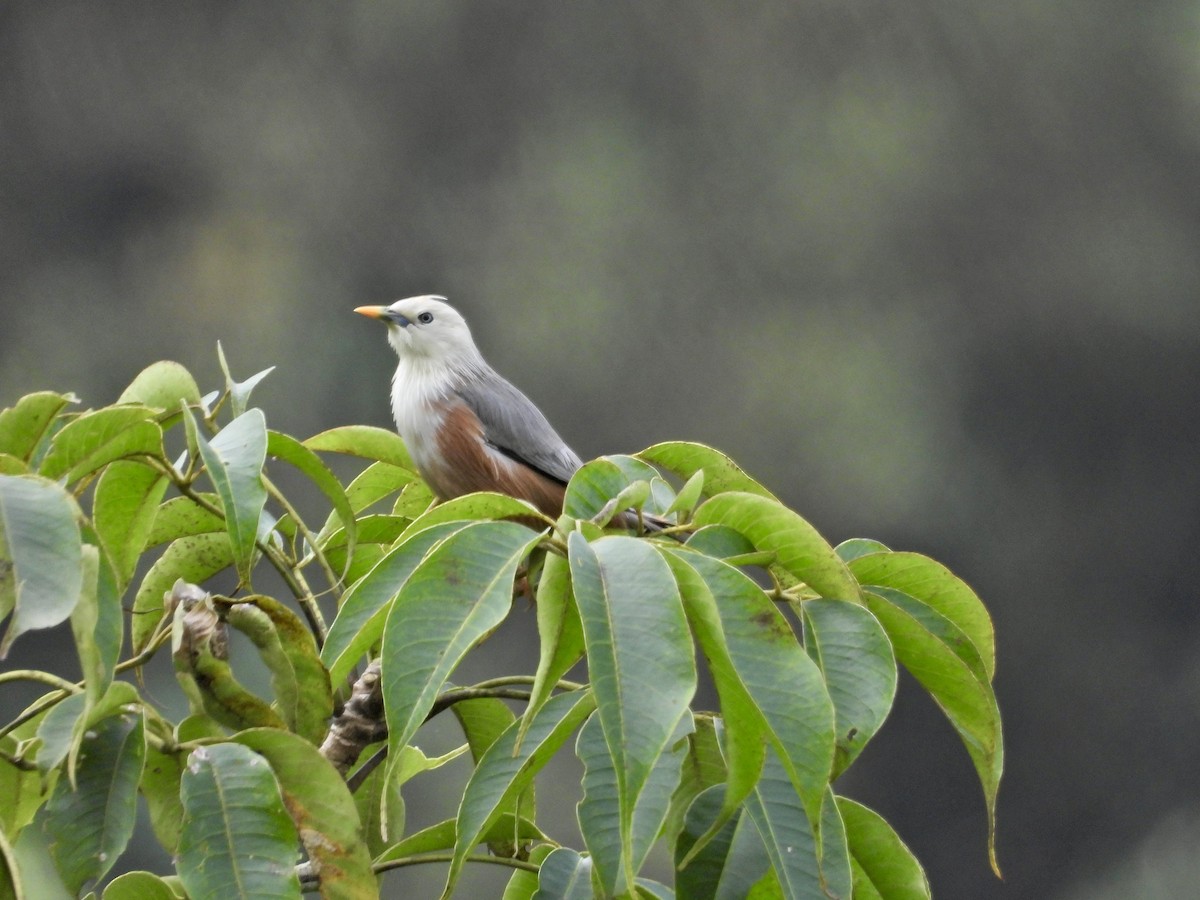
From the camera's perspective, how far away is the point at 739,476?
1.18 metres

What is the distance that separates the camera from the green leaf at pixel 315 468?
3.65 ft

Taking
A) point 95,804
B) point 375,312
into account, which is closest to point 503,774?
point 95,804

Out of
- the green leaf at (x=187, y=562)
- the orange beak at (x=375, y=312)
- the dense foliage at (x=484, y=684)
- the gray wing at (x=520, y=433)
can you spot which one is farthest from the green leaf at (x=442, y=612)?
the orange beak at (x=375, y=312)

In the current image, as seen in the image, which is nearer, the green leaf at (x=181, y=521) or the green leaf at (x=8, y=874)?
the green leaf at (x=8, y=874)

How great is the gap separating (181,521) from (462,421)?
4.25 ft

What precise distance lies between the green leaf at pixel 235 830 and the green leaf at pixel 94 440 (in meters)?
0.21

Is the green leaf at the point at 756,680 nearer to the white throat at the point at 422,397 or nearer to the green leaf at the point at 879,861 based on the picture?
the green leaf at the point at 879,861

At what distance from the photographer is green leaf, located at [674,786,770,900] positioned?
0.97 metres

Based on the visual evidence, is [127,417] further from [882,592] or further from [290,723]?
[882,592]

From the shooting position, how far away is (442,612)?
34.0 inches

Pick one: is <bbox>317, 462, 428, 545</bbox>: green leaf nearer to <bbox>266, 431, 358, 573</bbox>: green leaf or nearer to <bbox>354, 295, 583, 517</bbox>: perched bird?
<bbox>266, 431, 358, 573</bbox>: green leaf

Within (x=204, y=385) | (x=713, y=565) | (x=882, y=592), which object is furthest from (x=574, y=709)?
(x=204, y=385)

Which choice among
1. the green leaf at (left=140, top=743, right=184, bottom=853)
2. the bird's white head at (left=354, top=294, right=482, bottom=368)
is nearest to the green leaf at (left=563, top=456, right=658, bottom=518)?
the green leaf at (left=140, top=743, right=184, bottom=853)

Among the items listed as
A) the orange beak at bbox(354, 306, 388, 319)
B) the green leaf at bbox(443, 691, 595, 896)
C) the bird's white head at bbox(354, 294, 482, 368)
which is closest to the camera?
the green leaf at bbox(443, 691, 595, 896)
